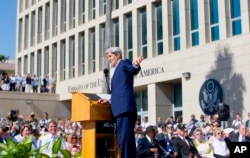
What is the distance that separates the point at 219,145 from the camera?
Result: 38.7ft

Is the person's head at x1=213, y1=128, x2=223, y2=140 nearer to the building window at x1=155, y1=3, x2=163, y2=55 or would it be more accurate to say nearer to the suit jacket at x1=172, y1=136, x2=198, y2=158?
the suit jacket at x1=172, y1=136, x2=198, y2=158

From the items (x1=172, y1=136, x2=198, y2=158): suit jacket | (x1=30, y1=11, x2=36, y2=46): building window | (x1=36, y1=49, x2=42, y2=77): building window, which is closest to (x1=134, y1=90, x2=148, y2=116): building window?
(x1=36, y1=49, x2=42, y2=77): building window

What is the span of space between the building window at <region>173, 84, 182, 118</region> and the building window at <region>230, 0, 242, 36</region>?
211 inches

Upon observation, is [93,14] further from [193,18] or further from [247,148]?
[247,148]

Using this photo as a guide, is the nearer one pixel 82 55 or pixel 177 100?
pixel 177 100

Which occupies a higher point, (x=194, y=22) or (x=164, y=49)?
(x=194, y=22)

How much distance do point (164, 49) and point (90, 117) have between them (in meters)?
21.1

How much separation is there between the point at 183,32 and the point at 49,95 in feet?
50.2

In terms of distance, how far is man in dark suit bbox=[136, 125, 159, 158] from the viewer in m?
10.5

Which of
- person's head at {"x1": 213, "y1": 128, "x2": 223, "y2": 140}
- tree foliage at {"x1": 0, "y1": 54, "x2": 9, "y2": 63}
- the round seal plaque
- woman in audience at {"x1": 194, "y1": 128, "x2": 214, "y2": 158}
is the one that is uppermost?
tree foliage at {"x1": 0, "y1": 54, "x2": 9, "y2": 63}

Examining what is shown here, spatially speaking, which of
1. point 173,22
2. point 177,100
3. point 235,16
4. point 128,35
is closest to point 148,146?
point 235,16

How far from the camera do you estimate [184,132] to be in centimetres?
1233

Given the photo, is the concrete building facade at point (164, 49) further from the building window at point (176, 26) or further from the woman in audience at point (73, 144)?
the woman in audience at point (73, 144)

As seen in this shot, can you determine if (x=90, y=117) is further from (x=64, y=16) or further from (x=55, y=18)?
(x=55, y=18)
